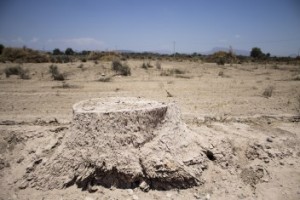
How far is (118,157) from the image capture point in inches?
158

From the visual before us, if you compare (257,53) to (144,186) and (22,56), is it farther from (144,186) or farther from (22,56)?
(144,186)

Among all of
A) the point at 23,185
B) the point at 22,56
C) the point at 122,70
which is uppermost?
the point at 22,56

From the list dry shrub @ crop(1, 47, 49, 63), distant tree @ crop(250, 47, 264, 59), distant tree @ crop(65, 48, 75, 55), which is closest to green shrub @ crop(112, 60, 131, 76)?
dry shrub @ crop(1, 47, 49, 63)

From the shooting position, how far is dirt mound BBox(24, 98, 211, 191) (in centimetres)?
404

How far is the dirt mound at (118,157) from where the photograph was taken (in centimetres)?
404

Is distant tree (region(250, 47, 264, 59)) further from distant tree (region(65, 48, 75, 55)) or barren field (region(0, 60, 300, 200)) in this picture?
barren field (region(0, 60, 300, 200))

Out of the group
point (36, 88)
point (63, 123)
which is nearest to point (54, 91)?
point (36, 88)

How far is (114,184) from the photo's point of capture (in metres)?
4.07

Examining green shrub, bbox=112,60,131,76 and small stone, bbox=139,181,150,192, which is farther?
green shrub, bbox=112,60,131,76

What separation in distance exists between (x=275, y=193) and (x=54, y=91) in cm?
822

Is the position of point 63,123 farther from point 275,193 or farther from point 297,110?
point 297,110

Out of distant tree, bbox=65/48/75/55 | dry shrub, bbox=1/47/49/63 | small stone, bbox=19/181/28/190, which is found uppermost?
distant tree, bbox=65/48/75/55

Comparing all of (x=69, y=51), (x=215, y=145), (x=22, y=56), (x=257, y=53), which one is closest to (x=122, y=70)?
(x=215, y=145)

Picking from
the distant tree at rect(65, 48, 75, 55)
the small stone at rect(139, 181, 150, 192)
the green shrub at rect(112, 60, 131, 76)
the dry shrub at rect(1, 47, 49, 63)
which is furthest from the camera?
the distant tree at rect(65, 48, 75, 55)
